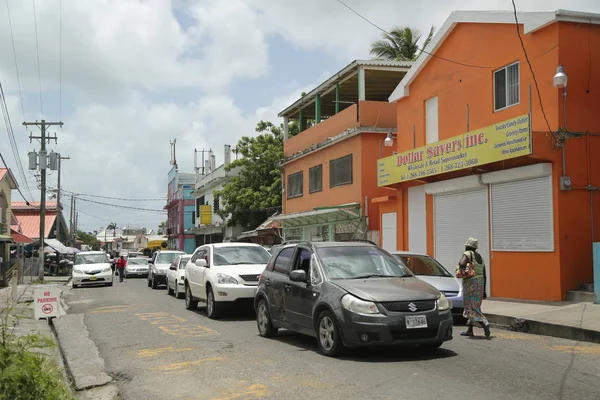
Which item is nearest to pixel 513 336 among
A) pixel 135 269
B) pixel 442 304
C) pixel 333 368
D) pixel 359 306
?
pixel 442 304

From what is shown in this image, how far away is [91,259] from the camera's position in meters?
30.3

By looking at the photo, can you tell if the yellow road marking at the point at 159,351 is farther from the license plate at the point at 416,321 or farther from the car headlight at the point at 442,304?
the car headlight at the point at 442,304

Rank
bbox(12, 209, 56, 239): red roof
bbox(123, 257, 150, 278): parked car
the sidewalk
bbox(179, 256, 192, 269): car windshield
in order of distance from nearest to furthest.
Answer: the sidewalk → bbox(179, 256, 192, 269): car windshield → bbox(123, 257, 150, 278): parked car → bbox(12, 209, 56, 239): red roof

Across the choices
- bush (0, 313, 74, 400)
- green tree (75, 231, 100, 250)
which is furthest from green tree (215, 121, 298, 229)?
green tree (75, 231, 100, 250)

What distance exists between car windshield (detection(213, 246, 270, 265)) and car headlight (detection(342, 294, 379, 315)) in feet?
22.8

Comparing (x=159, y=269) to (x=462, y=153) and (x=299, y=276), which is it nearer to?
(x=462, y=153)

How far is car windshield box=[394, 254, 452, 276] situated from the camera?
571 inches

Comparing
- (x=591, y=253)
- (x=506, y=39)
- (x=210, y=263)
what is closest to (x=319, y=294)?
(x=210, y=263)

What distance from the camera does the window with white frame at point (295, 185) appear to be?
108 feet

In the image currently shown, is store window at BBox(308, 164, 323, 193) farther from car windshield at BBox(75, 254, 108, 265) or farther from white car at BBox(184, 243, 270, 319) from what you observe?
white car at BBox(184, 243, 270, 319)

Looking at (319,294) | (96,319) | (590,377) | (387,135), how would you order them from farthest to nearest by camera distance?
(387,135) < (96,319) < (319,294) < (590,377)

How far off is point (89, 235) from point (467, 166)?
A: 164 m

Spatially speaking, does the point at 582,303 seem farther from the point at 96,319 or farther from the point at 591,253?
the point at 96,319

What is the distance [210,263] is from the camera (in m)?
15.0
